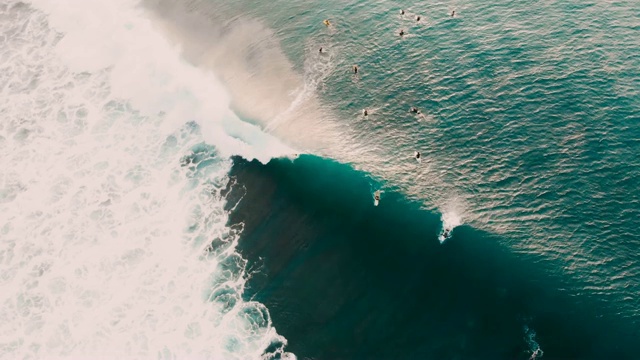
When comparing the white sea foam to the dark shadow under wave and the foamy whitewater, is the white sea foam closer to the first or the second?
the dark shadow under wave

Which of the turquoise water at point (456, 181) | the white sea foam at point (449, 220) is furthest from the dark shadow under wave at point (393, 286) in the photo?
the white sea foam at point (449, 220)

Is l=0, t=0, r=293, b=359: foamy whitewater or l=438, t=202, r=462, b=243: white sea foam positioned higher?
l=438, t=202, r=462, b=243: white sea foam

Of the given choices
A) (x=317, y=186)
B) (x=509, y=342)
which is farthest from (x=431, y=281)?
(x=317, y=186)

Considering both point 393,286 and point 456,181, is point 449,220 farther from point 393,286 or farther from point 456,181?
point 393,286

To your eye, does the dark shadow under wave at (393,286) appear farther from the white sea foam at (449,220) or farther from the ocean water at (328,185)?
the white sea foam at (449,220)

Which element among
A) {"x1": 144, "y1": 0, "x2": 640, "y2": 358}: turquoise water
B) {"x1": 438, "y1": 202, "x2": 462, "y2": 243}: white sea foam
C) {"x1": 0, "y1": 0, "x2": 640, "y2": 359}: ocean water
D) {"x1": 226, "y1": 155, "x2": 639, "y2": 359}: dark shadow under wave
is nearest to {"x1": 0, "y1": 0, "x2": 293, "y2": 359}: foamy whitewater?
{"x1": 0, "y1": 0, "x2": 640, "y2": 359}: ocean water

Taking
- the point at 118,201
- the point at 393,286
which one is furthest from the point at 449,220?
the point at 118,201
